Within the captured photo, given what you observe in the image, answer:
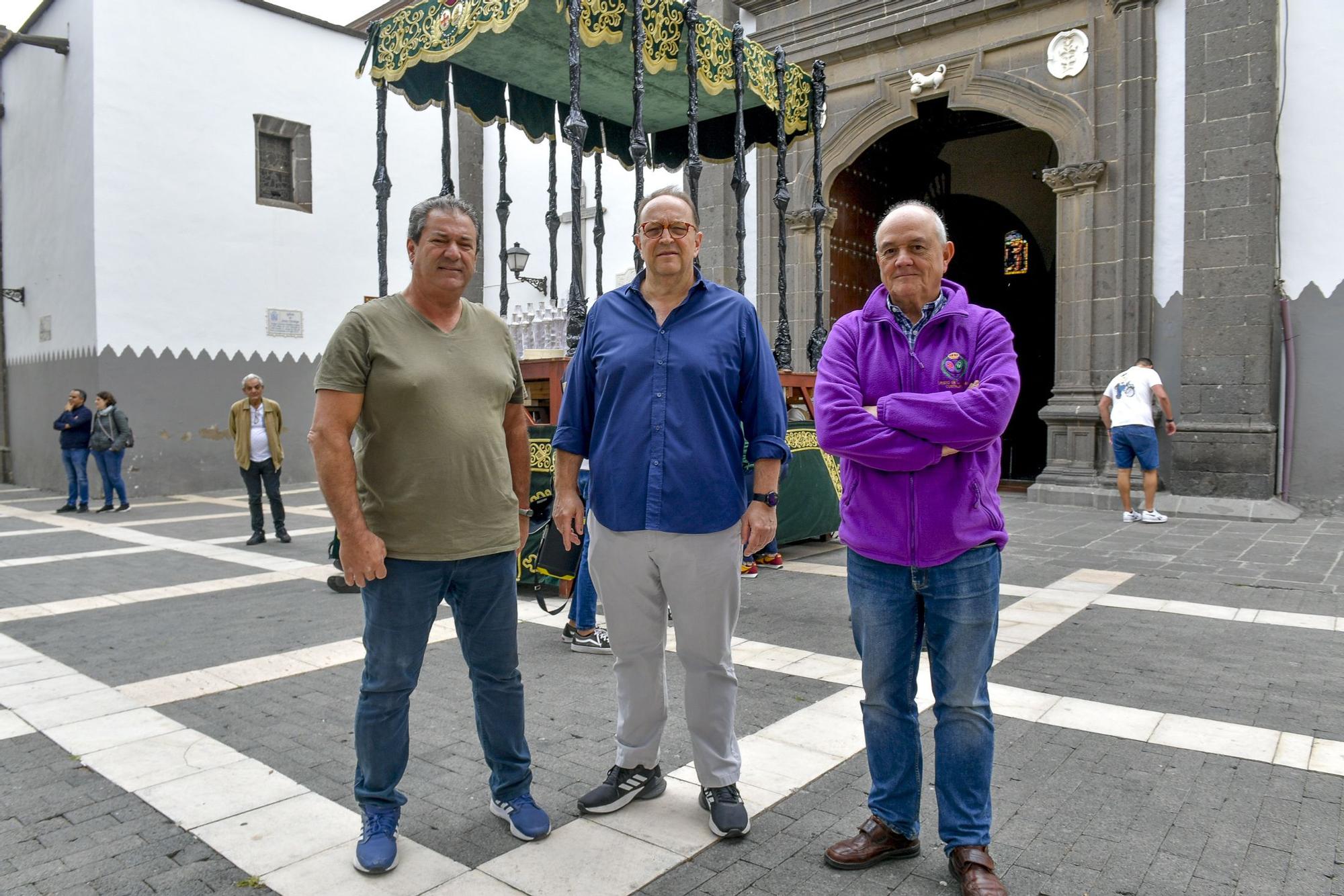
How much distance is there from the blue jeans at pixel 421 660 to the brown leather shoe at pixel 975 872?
1.21 metres

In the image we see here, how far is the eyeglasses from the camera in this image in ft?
8.80

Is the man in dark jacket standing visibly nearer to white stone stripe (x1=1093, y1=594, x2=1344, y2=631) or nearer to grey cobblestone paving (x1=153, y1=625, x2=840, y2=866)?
grey cobblestone paving (x1=153, y1=625, x2=840, y2=866)

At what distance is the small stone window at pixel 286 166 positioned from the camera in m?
14.8

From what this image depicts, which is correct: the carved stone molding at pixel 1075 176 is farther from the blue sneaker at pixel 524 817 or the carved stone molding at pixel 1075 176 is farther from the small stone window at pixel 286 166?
the small stone window at pixel 286 166

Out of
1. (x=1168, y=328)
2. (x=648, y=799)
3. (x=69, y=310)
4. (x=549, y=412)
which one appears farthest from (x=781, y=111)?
(x=69, y=310)

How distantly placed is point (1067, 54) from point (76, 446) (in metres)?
13.1

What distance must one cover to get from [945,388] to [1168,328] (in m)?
9.17

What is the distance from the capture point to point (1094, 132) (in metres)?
10.4

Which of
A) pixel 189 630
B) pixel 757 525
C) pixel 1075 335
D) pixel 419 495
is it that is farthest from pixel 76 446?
pixel 1075 335

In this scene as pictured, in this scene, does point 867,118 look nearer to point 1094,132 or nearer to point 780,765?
point 1094,132

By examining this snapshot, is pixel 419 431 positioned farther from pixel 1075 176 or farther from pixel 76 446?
pixel 76 446

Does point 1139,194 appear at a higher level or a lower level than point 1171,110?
lower

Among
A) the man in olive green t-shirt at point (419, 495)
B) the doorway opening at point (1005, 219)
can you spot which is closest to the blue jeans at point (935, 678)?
the man in olive green t-shirt at point (419, 495)

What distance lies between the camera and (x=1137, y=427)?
9.25 meters
